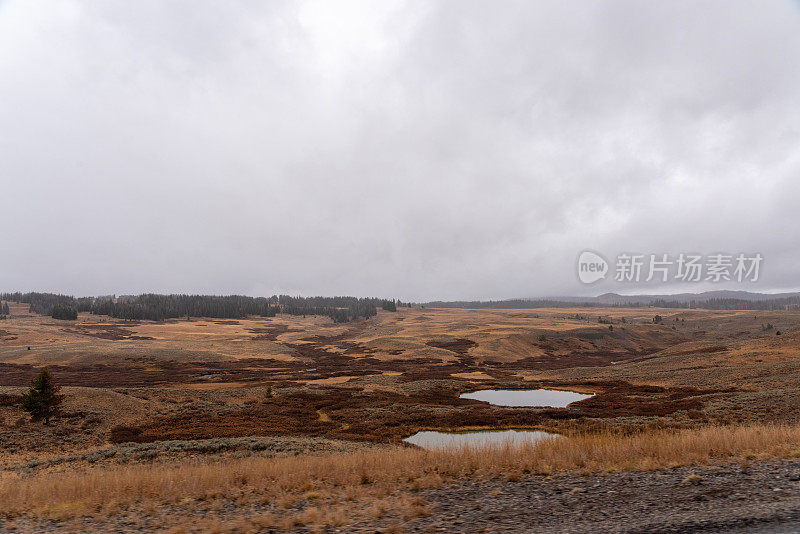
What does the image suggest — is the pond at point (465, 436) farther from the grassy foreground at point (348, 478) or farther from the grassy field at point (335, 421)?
the grassy foreground at point (348, 478)

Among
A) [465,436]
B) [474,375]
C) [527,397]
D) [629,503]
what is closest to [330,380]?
[474,375]

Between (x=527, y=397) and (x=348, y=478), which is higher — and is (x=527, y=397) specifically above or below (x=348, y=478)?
below

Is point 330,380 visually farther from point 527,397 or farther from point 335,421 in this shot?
point 527,397

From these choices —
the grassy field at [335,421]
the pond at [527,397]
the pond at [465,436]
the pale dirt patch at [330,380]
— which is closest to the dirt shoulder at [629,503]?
the grassy field at [335,421]

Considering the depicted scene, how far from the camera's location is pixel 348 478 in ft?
37.0

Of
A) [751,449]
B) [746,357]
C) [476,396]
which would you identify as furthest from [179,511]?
[746,357]

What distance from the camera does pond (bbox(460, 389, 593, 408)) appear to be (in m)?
40.6

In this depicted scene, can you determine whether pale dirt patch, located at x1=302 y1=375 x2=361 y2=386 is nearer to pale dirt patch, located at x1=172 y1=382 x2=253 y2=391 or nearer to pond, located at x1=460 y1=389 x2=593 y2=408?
pale dirt patch, located at x1=172 y1=382 x2=253 y2=391

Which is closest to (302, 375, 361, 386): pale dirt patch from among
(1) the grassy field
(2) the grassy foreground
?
(1) the grassy field

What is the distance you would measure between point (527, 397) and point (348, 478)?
37.7 metres

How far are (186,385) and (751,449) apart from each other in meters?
57.0

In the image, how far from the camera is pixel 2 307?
19588 centimetres

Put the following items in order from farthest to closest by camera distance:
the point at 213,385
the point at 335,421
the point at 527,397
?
1. the point at 213,385
2. the point at 527,397
3. the point at 335,421

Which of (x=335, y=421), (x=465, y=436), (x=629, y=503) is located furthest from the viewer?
(x=335, y=421)
